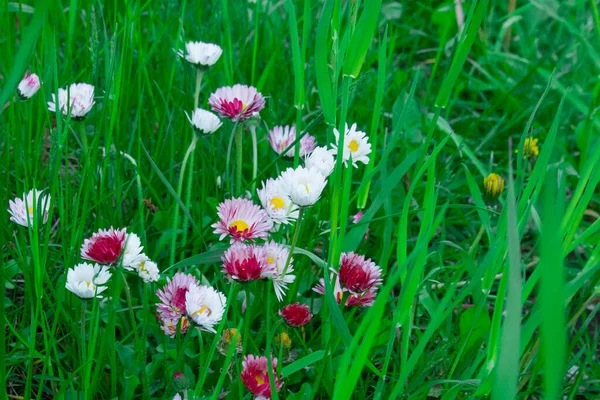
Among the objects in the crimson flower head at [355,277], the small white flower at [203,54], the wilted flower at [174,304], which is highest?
the small white flower at [203,54]

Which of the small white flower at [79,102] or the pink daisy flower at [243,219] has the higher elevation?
the small white flower at [79,102]

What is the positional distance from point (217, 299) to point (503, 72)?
134 centimetres

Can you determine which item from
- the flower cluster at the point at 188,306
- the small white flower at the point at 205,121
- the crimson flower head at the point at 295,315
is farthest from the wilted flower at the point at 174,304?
the small white flower at the point at 205,121

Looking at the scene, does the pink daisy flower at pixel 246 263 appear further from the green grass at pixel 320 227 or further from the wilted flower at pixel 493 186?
the wilted flower at pixel 493 186

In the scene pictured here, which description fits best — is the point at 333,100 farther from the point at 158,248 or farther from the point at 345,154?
the point at 158,248

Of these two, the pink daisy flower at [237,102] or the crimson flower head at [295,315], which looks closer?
the crimson flower head at [295,315]

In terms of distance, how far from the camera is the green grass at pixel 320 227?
790 millimetres

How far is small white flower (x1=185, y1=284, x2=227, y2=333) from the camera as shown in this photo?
787 millimetres

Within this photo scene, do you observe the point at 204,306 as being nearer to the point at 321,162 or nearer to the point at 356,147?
the point at 321,162

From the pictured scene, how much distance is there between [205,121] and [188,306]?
0.32 metres

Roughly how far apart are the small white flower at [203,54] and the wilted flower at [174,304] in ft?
1.30

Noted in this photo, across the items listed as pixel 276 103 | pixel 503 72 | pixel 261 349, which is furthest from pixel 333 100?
pixel 503 72

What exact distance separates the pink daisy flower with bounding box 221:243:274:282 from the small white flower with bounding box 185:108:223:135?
0.81ft

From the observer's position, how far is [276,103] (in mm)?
1529
